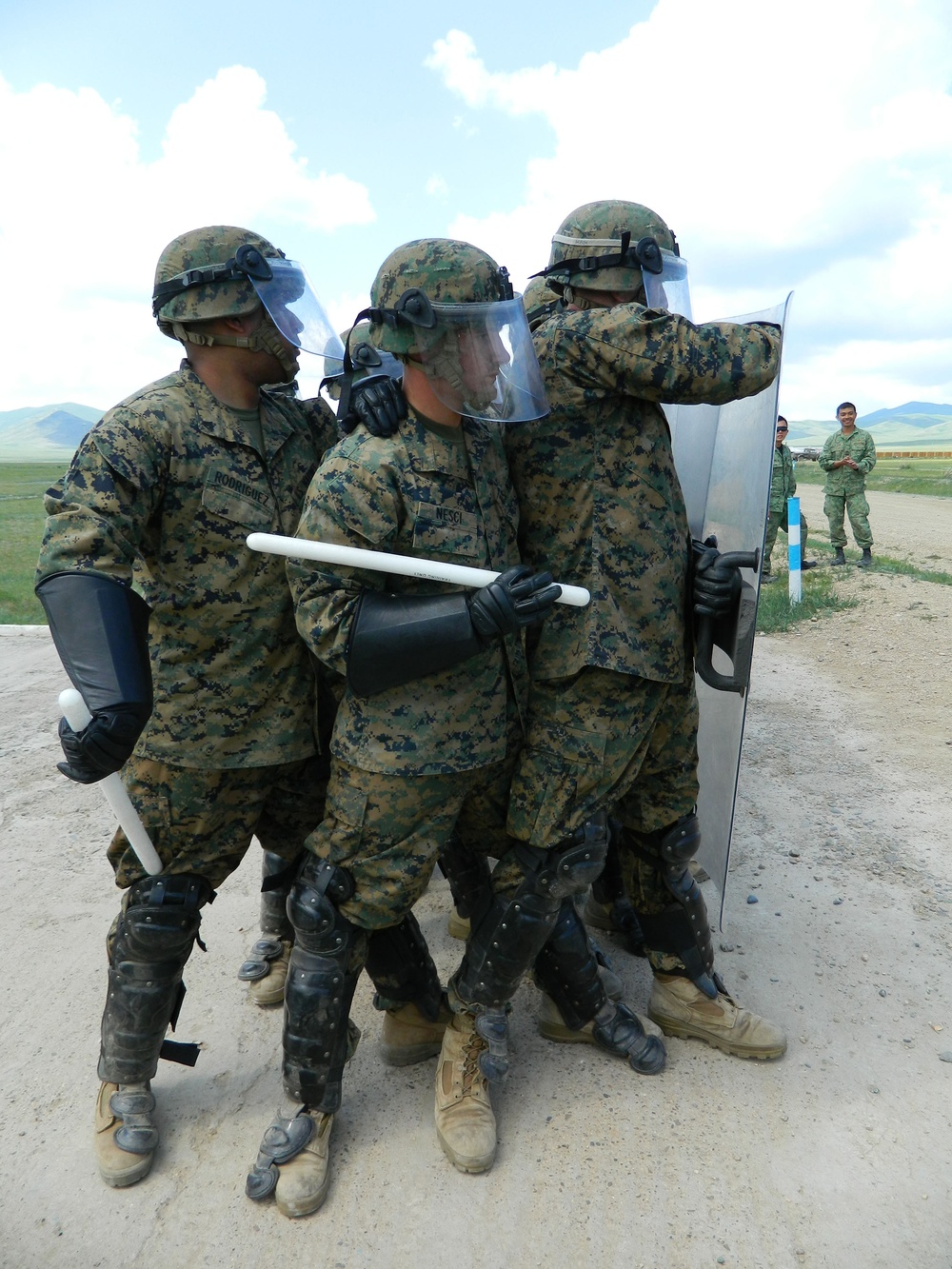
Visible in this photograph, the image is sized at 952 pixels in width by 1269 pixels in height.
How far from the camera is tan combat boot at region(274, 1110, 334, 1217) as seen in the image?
227cm

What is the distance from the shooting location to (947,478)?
107 ft

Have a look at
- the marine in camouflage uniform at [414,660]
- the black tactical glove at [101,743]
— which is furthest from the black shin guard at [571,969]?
the black tactical glove at [101,743]

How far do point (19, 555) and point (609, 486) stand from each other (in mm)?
17042

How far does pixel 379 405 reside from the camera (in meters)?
2.25

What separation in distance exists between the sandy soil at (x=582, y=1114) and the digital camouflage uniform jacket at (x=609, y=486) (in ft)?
4.06

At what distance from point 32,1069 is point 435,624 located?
1.99 m

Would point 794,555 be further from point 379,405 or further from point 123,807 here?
point 123,807

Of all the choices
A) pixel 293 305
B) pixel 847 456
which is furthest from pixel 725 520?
pixel 847 456

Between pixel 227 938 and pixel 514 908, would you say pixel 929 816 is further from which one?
pixel 227 938

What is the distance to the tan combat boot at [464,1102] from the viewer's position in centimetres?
239

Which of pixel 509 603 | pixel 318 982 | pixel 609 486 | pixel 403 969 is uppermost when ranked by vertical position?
pixel 609 486

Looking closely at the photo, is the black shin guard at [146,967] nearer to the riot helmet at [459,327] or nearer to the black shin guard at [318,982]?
the black shin guard at [318,982]

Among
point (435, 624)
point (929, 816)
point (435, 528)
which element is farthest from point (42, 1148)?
point (929, 816)

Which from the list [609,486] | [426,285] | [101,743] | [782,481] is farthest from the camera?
[782,481]
